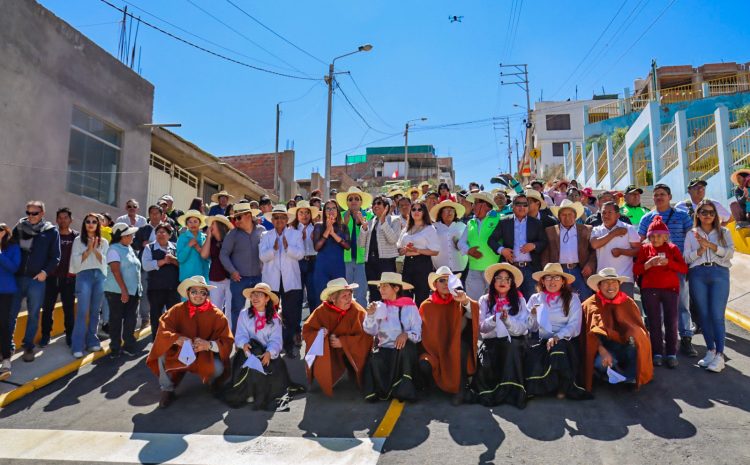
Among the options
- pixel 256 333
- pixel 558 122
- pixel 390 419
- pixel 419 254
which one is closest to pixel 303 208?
pixel 419 254

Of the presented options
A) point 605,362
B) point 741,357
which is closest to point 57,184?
point 605,362

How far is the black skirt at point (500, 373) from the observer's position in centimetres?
508

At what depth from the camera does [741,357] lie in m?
6.13

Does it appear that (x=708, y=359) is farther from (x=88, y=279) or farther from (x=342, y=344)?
(x=88, y=279)

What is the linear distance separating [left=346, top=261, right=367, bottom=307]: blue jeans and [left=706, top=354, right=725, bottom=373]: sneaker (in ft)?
15.3

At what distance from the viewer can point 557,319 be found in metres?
5.54

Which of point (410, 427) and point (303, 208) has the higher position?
point (303, 208)

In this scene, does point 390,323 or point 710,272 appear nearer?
point 390,323

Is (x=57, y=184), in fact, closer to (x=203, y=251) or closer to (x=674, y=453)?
(x=203, y=251)

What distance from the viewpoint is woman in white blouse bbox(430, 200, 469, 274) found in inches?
290

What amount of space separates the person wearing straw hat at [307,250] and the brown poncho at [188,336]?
1.73m

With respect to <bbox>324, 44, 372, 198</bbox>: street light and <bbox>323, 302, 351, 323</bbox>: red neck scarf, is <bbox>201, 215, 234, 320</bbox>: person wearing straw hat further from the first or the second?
<bbox>324, 44, 372, 198</bbox>: street light

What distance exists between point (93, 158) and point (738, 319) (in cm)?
1373

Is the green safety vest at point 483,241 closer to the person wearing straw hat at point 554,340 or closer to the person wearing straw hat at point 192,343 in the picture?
the person wearing straw hat at point 554,340
